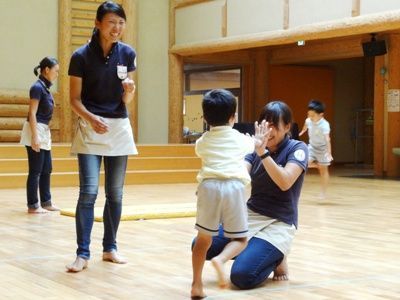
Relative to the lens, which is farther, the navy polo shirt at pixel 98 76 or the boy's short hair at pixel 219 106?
the navy polo shirt at pixel 98 76

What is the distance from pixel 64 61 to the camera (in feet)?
40.6

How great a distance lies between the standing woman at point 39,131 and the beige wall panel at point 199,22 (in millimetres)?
6450

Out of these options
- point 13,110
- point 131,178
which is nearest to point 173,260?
point 131,178

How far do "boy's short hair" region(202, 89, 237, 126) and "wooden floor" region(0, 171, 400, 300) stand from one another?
80cm

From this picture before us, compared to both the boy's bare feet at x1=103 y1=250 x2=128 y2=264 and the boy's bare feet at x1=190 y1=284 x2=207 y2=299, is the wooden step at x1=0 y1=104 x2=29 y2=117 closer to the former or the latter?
the boy's bare feet at x1=103 y1=250 x2=128 y2=264

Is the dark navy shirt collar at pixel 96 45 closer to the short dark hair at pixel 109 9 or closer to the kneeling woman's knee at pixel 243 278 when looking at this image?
the short dark hair at pixel 109 9

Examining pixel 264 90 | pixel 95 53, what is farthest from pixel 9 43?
pixel 95 53

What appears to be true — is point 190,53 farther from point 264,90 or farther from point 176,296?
point 176,296

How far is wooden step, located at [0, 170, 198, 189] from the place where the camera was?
9578 millimetres

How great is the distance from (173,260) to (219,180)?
3.90 ft

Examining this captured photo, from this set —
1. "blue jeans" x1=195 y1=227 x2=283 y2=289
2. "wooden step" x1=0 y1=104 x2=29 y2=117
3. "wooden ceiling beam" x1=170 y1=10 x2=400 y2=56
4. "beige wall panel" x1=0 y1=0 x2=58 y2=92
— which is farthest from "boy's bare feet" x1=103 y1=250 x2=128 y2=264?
"beige wall panel" x1=0 y1=0 x2=58 y2=92

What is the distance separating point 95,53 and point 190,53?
9372 millimetres

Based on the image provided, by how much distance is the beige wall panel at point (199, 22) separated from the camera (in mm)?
12445

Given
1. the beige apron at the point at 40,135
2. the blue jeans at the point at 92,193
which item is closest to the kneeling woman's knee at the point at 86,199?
the blue jeans at the point at 92,193
